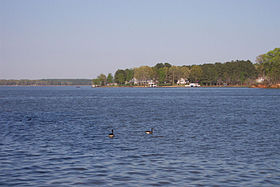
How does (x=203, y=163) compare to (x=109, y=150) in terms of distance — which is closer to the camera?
(x=203, y=163)

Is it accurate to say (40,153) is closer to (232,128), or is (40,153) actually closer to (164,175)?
(164,175)

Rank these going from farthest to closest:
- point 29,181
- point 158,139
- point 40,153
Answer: point 158,139 → point 40,153 → point 29,181

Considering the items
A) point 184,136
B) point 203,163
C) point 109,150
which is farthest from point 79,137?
point 203,163

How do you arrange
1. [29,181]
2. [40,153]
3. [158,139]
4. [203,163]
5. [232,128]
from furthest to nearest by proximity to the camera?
1. [232,128]
2. [158,139]
3. [40,153]
4. [203,163]
5. [29,181]

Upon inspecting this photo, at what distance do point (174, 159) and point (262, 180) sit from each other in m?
5.84

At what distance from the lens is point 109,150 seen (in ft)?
79.7

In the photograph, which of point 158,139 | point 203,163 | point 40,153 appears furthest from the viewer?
point 158,139

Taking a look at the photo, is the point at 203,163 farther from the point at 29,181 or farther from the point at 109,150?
the point at 29,181

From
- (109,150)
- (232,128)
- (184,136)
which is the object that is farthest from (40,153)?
(232,128)

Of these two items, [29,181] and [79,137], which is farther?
[79,137]

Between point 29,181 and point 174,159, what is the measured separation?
873 centimetres

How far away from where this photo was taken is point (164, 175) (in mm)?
17609

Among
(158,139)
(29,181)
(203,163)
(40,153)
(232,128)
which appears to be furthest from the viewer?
(232,128)

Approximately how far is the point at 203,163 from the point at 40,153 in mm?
10775
